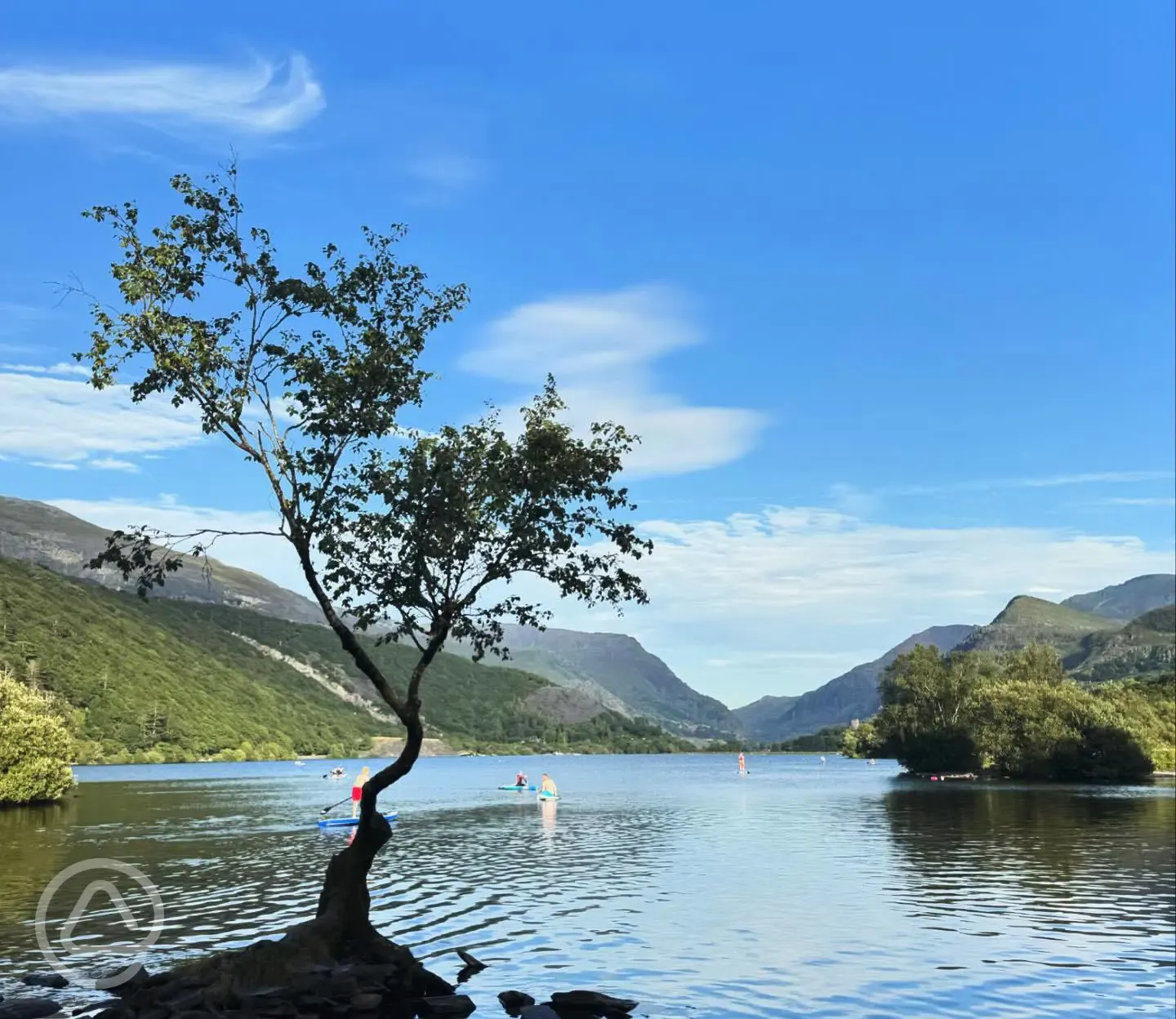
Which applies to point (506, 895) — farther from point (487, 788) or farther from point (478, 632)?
point (487, 788)

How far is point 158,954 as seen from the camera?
38.0m

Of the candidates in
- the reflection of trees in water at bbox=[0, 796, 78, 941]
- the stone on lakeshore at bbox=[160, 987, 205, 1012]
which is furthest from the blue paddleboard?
the stone on lakeshore at bbox=[160, 987, 205, 1012]

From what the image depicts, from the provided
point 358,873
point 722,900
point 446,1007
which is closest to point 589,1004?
point 446,1007

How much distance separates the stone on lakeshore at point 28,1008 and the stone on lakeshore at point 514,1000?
13.0 meters

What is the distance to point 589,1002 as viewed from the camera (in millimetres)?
29953

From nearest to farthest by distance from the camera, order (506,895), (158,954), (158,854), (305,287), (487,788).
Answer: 1. (305,287)
2. (158,954)
3. (506,895)
4. (158,854)
5. (487,788)

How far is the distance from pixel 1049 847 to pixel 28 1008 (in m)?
68.1

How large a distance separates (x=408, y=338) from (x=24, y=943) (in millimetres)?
28538

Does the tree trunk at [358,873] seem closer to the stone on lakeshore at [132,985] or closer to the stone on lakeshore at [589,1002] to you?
the stone on lakeshore at [132,985]

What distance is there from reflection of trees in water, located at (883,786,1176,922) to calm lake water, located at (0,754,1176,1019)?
35cm

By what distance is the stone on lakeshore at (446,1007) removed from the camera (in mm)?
30531

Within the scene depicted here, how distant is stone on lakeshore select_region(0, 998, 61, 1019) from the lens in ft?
94.2

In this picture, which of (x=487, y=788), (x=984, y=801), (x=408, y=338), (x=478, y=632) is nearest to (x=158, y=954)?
(x=478, y=632)

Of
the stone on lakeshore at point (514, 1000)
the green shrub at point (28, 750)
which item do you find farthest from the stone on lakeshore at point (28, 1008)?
the green shrub at point (28, 750)
